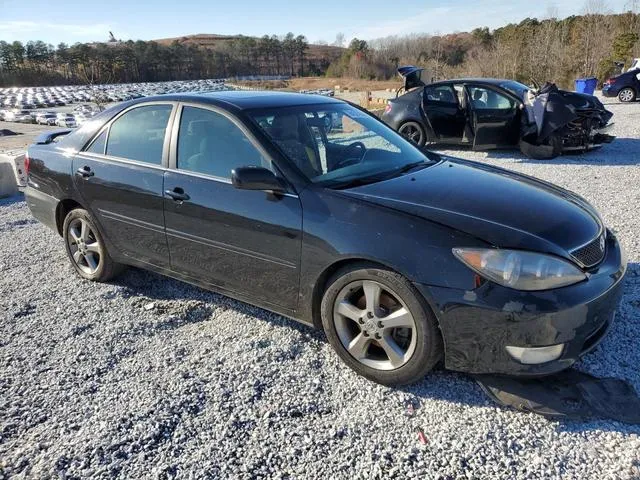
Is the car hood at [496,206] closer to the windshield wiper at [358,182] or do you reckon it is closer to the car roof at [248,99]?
the windshield wiper at [358,182]

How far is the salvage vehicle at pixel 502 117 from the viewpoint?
8867mm

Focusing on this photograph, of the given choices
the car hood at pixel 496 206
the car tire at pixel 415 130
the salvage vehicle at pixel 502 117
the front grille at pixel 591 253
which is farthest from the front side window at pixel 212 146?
the car tire at pixel 415 130

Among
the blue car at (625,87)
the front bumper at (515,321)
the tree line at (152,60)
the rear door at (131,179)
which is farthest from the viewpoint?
the tree line at (152,60)

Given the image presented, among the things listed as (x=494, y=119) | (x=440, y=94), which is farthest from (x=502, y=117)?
(x=440, y=94)

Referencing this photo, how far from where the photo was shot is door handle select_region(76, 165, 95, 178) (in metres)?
3.98

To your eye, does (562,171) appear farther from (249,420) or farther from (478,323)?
(249,420)

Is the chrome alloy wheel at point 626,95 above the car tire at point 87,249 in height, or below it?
above

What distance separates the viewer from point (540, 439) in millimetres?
2326

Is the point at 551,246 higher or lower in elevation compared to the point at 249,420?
higher

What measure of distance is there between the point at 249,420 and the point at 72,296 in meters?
2.41

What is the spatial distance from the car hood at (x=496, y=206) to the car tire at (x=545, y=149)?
6.26 m

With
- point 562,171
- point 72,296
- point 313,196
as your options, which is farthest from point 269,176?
point 562,171

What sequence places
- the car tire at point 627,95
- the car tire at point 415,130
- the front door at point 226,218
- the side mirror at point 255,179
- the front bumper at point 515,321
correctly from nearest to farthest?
the front bumper at point 515,321
the side mirror at point 255,179
the front door at point 226,218
the car tire at point 415,130
the car tire at point 627,95

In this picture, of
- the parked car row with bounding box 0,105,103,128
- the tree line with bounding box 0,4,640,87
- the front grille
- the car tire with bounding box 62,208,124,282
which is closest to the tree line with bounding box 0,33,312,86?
the tree line with bounding box 0,4,640,87
